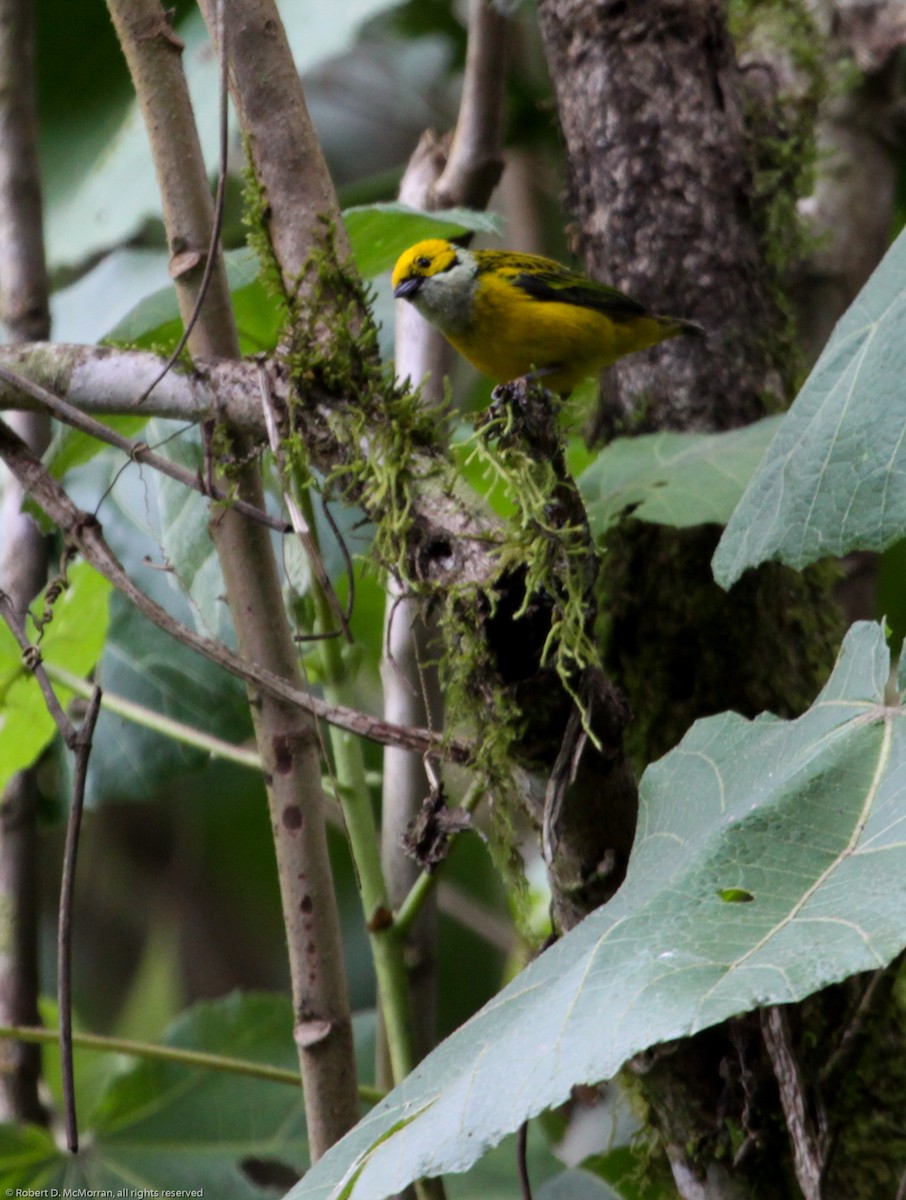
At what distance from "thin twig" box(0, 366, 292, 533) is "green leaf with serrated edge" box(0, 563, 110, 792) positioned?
56 centimetres

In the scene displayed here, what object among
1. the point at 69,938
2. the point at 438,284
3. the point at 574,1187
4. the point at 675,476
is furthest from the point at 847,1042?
the point at 438,284

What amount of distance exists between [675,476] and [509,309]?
3.85ft

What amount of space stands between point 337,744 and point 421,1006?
0.50 meters

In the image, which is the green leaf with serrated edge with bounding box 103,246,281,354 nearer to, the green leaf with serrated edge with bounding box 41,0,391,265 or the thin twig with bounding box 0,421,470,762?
the thin twig with bounding box 0,421,470,762

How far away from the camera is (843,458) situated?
151cm

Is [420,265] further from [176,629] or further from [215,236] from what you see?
[176,629]

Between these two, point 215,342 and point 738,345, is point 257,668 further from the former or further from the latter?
point 738,345

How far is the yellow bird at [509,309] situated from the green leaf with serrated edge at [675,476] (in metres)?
0.52

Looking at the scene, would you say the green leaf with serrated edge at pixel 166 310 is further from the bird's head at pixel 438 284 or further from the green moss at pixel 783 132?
the green moss at pixel 783 132

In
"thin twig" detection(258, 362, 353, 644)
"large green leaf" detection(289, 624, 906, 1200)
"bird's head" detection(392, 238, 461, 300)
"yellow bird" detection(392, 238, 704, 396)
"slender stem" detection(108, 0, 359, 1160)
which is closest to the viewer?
"large green leaf" detection(289, 624, 906, 1200)

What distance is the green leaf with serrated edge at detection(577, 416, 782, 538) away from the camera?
1.95m

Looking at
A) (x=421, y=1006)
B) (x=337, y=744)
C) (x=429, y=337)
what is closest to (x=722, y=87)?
(x=429, y=337)
